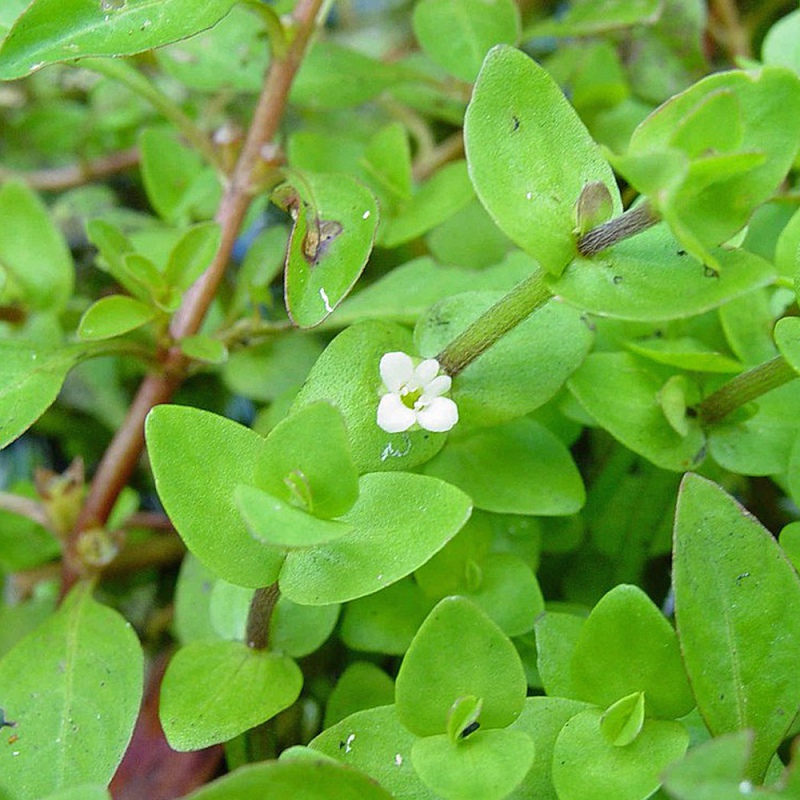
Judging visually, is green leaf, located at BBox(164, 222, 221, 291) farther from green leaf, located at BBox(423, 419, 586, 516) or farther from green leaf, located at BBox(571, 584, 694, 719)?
green leaf, located at BBox(571, 584, 694, 719)

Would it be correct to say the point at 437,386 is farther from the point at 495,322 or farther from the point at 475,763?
the point at 475,763

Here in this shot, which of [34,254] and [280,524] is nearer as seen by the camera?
[280,524]

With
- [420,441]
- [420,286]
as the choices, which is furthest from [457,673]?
[420,286]

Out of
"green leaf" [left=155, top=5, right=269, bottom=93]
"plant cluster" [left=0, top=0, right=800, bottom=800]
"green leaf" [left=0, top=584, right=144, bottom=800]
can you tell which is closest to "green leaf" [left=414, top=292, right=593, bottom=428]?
"plant cluster" [left=0, top=0, right=800, bottom=800]

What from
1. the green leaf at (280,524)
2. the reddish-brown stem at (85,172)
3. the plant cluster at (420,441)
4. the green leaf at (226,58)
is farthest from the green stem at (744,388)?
the reddish-brown stem at (85,172)

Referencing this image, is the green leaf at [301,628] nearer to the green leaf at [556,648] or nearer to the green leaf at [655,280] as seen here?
the green leaf at [556,648]

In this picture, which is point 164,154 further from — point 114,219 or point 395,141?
point 395,141

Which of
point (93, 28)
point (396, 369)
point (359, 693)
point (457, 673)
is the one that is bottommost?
point (359, 693)
